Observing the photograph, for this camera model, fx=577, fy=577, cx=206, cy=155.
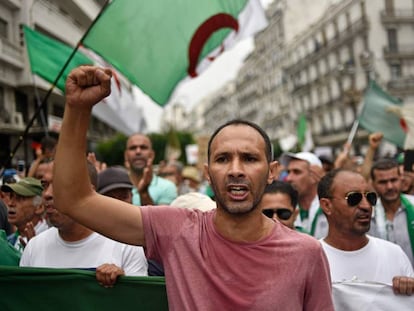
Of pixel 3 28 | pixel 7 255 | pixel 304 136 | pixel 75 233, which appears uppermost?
pixel 304 136

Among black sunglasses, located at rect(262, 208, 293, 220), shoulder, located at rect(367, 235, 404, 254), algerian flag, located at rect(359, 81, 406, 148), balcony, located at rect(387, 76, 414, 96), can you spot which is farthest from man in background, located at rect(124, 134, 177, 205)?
balcony, located at rect(387, 76, 414, 96)

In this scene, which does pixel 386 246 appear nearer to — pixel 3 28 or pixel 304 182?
pixel 304 182

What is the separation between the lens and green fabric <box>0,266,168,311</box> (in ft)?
8.18

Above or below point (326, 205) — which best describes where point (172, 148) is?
above

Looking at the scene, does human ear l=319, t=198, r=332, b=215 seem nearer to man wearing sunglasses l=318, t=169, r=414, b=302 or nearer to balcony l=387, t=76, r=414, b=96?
man wearing sunglasses l=318, t=169, r=414, b=302

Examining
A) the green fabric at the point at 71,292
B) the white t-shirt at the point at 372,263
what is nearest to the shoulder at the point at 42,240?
the green fabric at the point at 71,292

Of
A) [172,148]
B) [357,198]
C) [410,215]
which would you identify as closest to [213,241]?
[357,198]

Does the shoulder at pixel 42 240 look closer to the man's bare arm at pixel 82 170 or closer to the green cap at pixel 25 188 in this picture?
the green cap at pixel 25 188

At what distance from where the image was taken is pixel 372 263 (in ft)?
9.61

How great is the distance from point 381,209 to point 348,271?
157 cm

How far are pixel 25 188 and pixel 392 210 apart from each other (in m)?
2.61

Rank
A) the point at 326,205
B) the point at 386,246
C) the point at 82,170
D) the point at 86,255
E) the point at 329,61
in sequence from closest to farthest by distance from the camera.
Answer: the point at 82,170 < the point at 86,255 < the point at 386,246 < the point at 326,205 < the point at 329,61

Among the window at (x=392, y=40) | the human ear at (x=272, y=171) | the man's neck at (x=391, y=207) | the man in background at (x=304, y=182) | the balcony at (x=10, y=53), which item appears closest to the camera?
the human ear at (x=272, y=171)

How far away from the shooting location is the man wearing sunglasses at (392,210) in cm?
387
